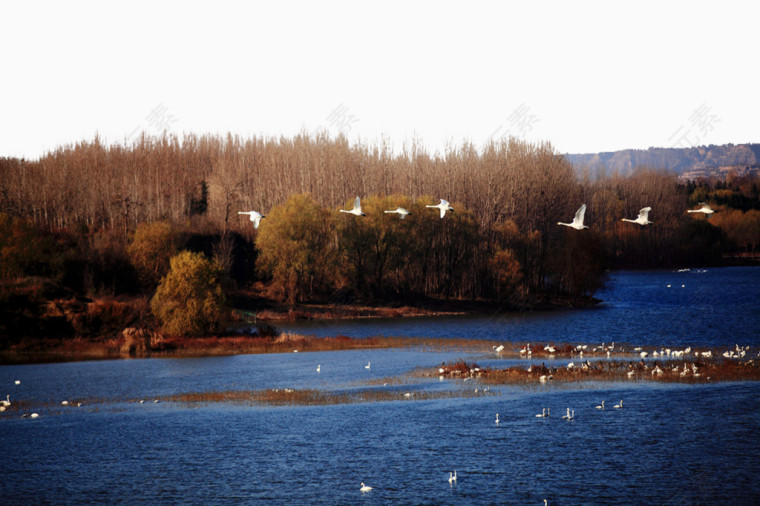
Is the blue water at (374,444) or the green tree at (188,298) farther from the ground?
→ the green tree at (188,298)

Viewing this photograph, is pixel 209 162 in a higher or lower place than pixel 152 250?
higher

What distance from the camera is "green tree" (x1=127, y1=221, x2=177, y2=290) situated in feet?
301

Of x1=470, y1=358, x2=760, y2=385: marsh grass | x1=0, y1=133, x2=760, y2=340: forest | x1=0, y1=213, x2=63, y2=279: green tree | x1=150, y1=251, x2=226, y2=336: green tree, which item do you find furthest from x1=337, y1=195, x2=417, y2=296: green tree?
x1=470, y1=358, x2=760, y2=385: marsh grass

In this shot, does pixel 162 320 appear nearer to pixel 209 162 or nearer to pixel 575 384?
pixel 575 384

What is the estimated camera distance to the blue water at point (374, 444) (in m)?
22.9

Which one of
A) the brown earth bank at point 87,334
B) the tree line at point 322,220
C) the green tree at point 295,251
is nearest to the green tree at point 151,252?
the tree line at point 322,220

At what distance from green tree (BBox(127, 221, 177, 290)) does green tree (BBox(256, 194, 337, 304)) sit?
11.0m

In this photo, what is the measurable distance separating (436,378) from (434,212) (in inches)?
2412

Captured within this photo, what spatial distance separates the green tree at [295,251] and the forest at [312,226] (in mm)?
183

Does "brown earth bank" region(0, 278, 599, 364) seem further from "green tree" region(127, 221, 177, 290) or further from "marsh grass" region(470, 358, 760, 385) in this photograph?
"green tree" region(127, 221, 177, 290)

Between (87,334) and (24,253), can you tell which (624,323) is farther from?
(24,253)

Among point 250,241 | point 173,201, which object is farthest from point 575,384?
point 173,201

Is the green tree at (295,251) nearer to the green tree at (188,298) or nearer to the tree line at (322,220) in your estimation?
the tree line at (322,220)

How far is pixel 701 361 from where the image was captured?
4475 cm
